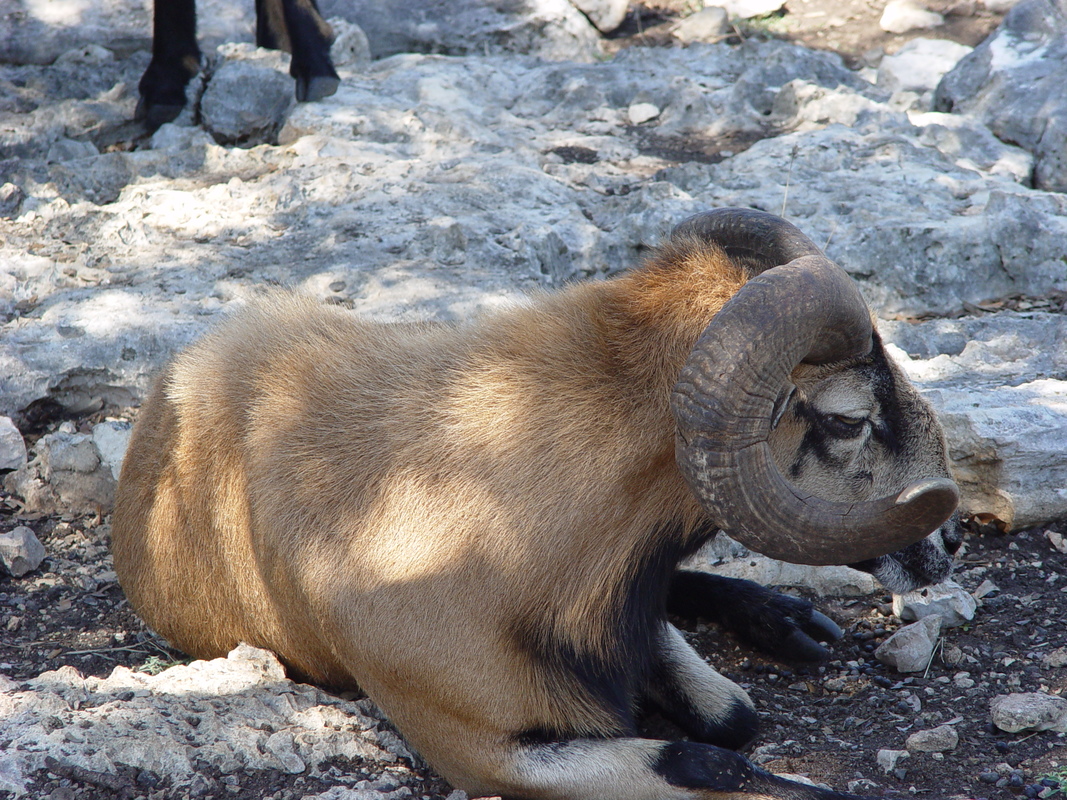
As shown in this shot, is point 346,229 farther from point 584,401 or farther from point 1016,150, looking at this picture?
point 1016,150

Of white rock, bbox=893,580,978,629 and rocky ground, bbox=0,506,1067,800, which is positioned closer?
rocky ground, bbox=0,506,1067,800

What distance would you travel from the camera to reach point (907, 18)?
437 inches

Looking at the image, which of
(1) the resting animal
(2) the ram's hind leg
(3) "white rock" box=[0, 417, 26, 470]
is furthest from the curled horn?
(1) the resting animal

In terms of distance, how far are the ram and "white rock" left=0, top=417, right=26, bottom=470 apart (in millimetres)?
2083

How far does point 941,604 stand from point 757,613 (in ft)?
2.54

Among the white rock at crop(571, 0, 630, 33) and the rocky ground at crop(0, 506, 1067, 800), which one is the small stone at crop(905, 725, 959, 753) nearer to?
the rocky ground at crop(0, 506, 1067, 800)

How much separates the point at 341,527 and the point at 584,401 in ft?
3.08

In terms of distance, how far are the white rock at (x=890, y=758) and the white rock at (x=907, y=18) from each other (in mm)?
9627

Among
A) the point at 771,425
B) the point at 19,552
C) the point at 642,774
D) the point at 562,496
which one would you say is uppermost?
the point at 771,425

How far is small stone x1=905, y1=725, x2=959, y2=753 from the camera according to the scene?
3.49 meters

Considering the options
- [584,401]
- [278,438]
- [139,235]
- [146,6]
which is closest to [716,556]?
[584,401]

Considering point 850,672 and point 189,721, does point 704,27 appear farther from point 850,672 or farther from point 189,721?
point 189,721

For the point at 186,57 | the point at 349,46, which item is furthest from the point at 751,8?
the point at 186,57

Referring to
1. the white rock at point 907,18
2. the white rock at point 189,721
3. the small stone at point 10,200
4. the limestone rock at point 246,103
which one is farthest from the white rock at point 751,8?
the white rock at point 189,721
